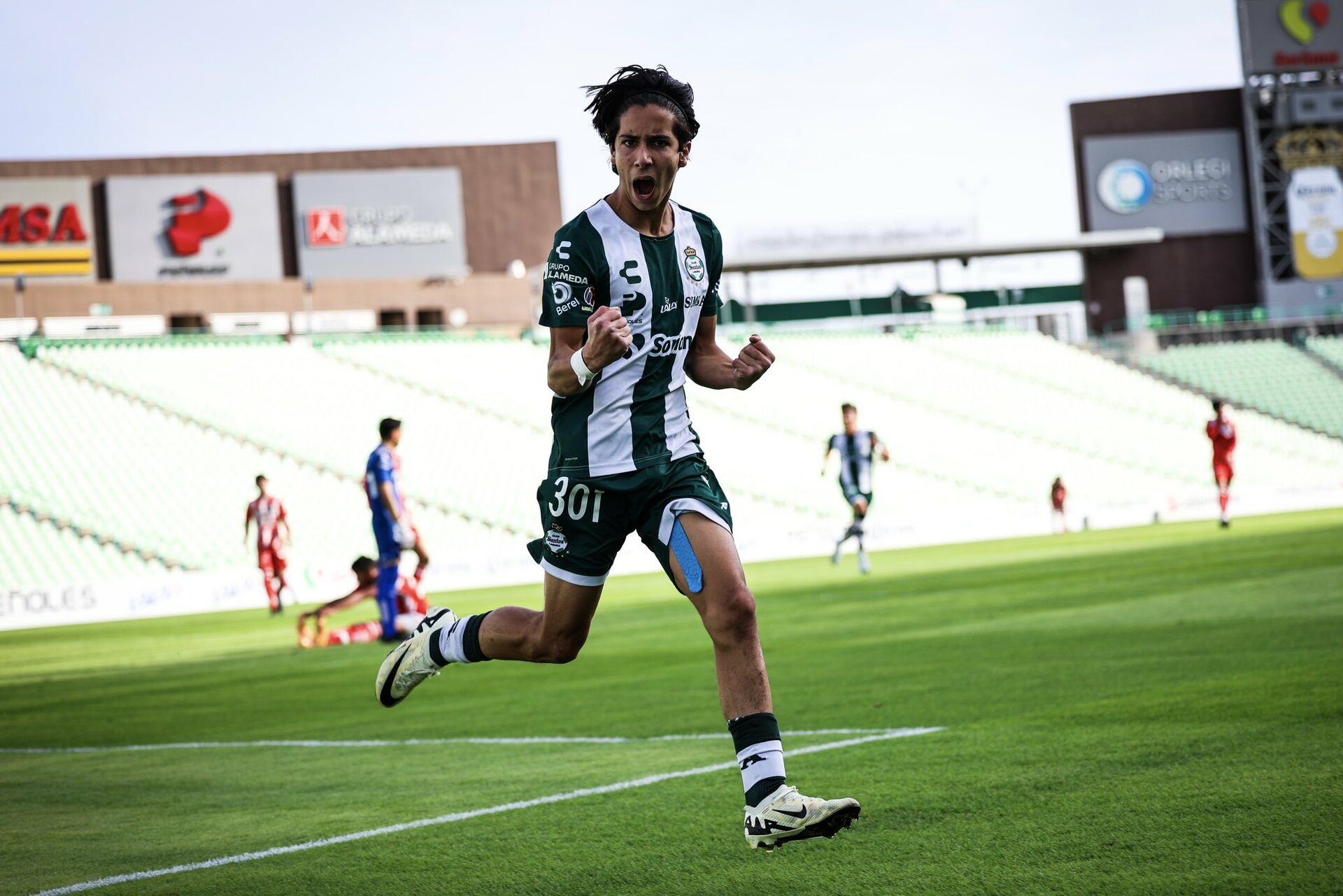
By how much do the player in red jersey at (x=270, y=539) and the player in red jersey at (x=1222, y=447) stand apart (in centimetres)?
1623

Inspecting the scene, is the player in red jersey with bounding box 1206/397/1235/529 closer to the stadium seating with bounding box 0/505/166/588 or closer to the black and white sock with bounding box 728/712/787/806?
the stadium seating with bounding box 0/505/166/588

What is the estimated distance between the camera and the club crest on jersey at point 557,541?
5320 millimetres

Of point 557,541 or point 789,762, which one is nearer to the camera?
point 557,541

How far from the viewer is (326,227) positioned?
52.4 meters

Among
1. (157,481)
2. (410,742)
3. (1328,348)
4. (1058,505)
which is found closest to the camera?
(410,742)

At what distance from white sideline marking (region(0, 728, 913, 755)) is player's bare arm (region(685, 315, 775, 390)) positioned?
8.60 feet

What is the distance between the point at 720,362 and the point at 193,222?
4824 cm

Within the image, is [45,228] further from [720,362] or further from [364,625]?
[720,362]

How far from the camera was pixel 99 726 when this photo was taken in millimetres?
10383

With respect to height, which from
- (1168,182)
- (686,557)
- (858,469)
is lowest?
(686,557)

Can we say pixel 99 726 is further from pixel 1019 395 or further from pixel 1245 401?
pixel 1245 401

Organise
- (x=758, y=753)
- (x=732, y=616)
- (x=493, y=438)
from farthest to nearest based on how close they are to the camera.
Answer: (x=493, y=438) < (x=732, y=616) < (x=758, y=753)

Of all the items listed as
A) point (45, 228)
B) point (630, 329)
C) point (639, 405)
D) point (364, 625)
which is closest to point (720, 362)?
point (639, 405)

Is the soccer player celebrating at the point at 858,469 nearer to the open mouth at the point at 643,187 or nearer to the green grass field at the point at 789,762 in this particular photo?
the green grass field at the point at 789,762
